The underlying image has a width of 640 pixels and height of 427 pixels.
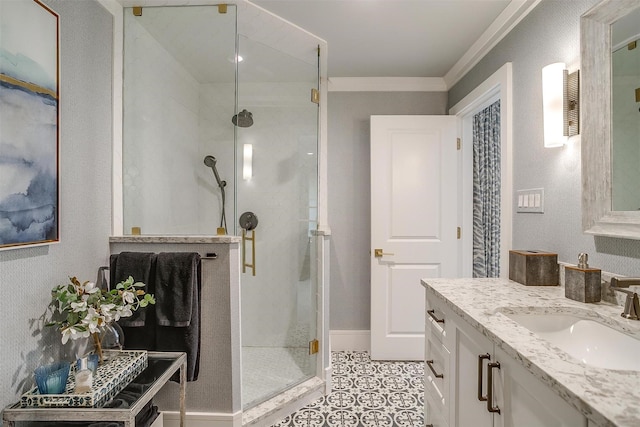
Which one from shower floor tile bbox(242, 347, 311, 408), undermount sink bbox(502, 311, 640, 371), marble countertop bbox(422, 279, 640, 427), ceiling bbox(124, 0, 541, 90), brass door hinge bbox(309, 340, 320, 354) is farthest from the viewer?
brass door hinge bbox(309, 340, 320, 354)

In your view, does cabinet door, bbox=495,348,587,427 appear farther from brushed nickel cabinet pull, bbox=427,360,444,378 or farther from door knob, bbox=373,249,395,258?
door knob, bbox=373,249,395,258

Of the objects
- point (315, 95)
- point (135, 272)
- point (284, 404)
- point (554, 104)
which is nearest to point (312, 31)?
point (315, 95)

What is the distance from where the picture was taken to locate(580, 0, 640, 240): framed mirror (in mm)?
1292

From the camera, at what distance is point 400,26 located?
2.19 metres

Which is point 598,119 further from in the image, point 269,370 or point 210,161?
point 269,370

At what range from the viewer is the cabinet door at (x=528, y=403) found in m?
0.70

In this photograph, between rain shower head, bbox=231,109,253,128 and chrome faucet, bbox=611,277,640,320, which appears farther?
rain shower head, bbox=231,109,253,128

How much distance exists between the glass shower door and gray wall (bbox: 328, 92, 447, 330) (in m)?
0.68

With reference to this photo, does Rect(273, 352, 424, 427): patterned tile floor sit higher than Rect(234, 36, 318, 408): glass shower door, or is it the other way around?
Rect(234, 36, 318, 408): glass shower door

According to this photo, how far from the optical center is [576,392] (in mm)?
642

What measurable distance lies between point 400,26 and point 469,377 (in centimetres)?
206

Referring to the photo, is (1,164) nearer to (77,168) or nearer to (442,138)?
(77,168)

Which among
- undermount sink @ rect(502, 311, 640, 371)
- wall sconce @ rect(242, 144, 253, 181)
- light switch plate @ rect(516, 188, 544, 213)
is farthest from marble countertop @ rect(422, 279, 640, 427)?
wall sconce @ rect(242, 144, 253, 181)

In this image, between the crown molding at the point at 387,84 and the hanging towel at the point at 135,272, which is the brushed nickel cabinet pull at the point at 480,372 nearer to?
the hanging towel at the point at 135,272
